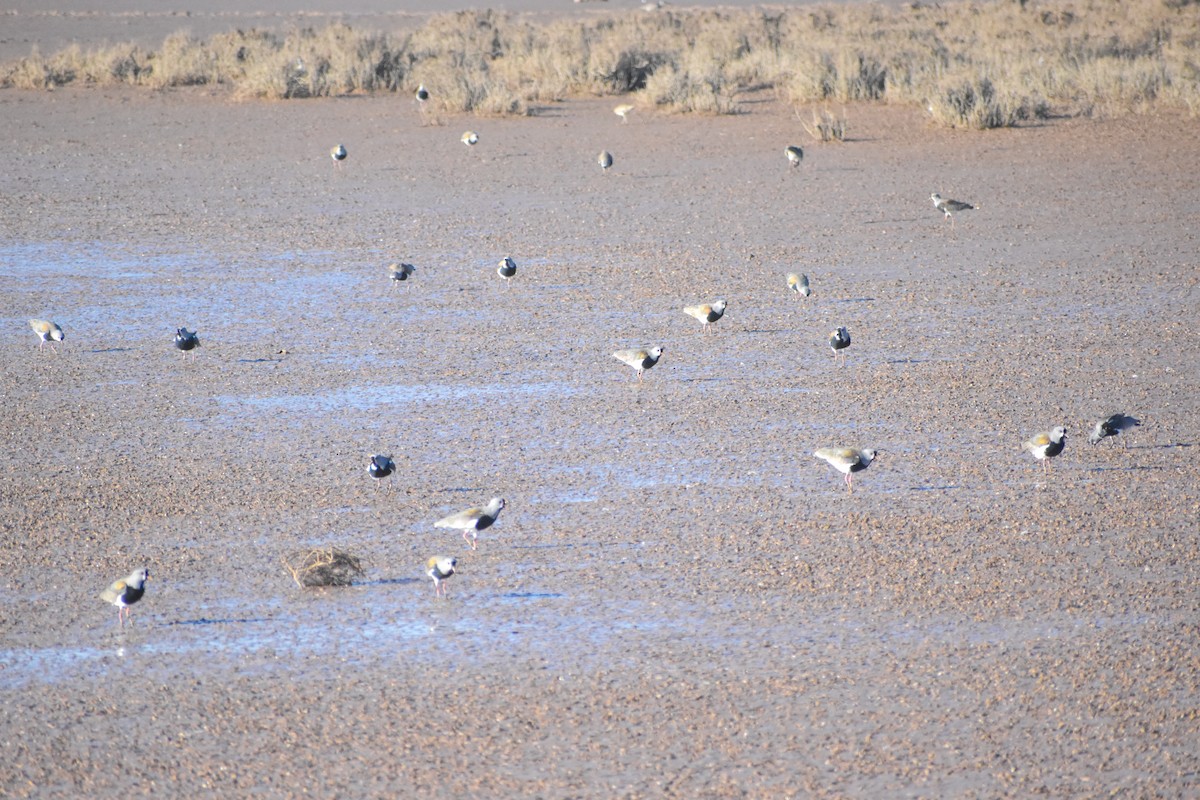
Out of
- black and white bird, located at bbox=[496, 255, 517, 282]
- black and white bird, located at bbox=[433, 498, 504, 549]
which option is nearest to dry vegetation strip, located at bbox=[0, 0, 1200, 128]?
black and white bird, located at bbox=[496, 255, 517, 282]

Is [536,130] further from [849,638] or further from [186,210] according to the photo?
[849,638]

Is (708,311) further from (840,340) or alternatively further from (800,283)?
(800,283)

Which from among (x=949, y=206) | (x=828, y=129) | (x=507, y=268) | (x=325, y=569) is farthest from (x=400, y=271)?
(x=828, y=129)

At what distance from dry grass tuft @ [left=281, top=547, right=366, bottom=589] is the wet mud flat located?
0.10 metres

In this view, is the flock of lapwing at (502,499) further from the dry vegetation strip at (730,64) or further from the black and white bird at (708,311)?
the dry vegetation strip at (730,64)

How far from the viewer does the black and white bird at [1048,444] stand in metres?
9.48

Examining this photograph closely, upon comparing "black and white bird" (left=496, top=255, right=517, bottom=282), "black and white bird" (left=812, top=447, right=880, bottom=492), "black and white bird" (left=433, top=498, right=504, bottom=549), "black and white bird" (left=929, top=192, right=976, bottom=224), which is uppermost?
"black and white bird" (left=433, top=498, right=504, bottom=549)

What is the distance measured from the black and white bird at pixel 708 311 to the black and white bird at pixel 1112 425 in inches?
157

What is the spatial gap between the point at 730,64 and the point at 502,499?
95.6ft

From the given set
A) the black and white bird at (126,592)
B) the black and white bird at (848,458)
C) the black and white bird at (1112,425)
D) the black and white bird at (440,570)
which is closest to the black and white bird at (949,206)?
the black and white bird at (1112,425)

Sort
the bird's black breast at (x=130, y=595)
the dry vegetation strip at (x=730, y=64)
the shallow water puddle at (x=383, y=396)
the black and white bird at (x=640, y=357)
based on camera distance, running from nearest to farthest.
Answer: the bird's black breast at (x=130, y=595)
the shallow water puddle at (x=383, y=396)
the black and white bird at (x=640, y=357)
the dry vegetation strip at (x=730, y=64)

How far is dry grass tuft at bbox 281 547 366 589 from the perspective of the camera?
7.95m

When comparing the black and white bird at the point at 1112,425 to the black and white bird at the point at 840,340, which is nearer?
the black and white bird at the point at 1112,425

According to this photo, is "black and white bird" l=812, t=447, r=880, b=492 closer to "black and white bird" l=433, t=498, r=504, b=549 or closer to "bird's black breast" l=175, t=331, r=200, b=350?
"black and white bird" l=433, t=498, r=504, b=549
